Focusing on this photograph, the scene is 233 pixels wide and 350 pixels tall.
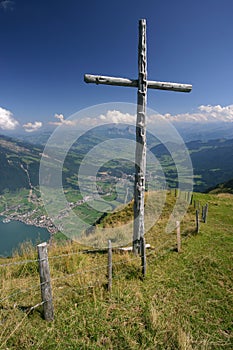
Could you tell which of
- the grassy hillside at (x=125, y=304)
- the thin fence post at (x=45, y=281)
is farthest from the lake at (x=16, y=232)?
the thin fence post at (x=45, y=281)

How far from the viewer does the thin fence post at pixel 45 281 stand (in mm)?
3762

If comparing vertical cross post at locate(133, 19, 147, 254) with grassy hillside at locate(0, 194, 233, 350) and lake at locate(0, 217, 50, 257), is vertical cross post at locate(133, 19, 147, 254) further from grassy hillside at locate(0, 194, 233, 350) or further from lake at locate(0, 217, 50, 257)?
lake at locate(0, 217, 50, 257)

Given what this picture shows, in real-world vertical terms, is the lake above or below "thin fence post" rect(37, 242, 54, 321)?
below

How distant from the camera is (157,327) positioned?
13.4ft

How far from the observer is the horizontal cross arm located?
6.35 meters

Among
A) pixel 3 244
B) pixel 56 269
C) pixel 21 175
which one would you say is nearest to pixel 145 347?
pixel 56 269

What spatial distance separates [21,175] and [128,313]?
170 metres

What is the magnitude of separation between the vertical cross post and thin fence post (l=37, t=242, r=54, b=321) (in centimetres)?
405

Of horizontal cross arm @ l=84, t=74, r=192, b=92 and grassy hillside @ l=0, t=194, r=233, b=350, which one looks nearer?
grassy hillside @ l=0, t=194, r=233, b=350

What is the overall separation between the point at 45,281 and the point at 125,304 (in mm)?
2243

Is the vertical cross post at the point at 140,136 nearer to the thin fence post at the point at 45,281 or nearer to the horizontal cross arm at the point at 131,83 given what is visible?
the horizontal cross arm at the point at 131,83

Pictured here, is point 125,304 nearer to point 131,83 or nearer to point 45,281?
point 45,281

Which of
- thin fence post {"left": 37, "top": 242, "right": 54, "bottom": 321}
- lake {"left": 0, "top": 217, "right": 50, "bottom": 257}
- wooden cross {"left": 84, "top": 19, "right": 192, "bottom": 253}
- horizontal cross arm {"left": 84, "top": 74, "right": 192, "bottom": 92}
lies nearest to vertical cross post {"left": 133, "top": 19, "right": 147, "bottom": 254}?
wooden cross {"left": 84, "top": 19, "right": 192, "bottom": 253}

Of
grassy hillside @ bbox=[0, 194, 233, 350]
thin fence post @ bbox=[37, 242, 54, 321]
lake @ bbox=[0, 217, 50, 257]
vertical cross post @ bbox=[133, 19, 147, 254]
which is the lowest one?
lake @ bbox=[0, 217, 50, 257]
